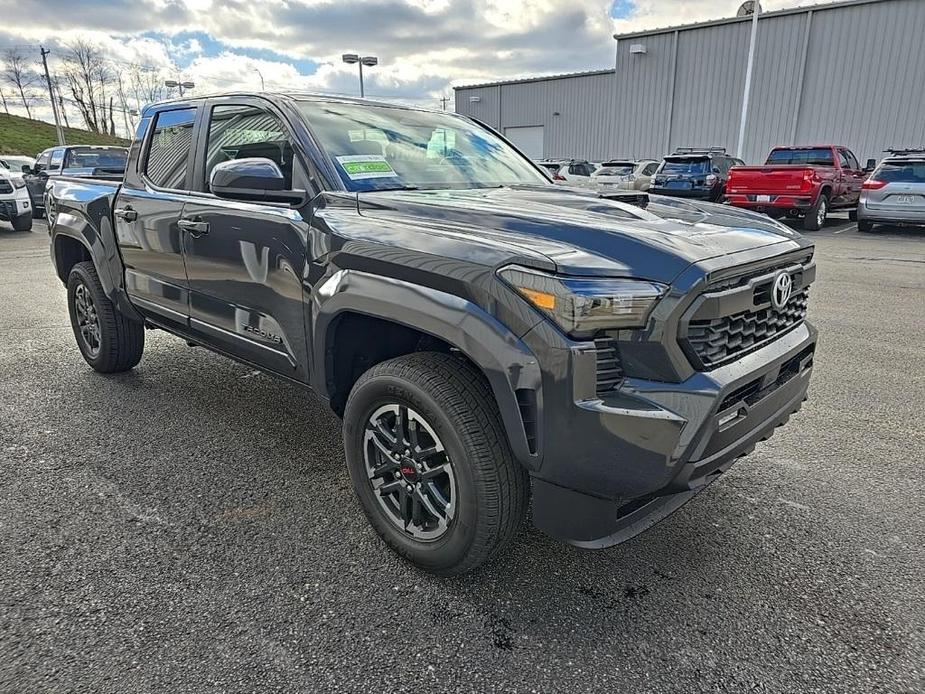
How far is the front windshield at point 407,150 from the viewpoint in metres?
2.93

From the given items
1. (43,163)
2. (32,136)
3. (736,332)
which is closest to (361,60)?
(43,163)

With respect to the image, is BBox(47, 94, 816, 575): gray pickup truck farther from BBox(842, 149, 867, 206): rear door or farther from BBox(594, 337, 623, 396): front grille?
BBox(842, 149, 867, 206): rear door

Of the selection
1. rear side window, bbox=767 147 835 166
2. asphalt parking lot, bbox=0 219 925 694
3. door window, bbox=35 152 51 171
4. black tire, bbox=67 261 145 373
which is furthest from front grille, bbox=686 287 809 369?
door window, bbox=35 152 51 171

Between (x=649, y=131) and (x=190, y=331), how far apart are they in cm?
2858

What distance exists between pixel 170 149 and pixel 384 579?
2834mm

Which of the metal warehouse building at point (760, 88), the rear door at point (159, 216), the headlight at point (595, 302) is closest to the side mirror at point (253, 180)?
the rear door at point (159, 216)

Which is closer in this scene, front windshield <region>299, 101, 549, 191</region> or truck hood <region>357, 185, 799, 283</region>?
truck hood <region>357, 185, 799, 283</region>

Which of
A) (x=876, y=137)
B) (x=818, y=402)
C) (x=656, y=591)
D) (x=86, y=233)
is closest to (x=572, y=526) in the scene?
(x=656, y=591)

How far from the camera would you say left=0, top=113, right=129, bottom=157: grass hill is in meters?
54.7

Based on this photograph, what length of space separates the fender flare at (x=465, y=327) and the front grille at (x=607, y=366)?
178 millimetres

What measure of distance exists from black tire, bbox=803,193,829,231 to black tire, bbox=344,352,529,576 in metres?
13.8

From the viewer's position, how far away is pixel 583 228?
215cm

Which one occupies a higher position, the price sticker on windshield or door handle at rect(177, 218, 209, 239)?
the price sticker on windshield

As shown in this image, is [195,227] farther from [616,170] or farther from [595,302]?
[616,170]
